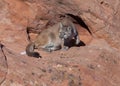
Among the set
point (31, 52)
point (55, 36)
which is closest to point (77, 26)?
point (55, 36)

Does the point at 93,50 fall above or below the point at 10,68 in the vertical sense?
below

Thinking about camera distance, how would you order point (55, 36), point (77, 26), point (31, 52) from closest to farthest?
point (31, 52) → point (55, 36) → point (77, 26)

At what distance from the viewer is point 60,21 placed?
13.3 meters

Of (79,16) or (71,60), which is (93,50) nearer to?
(71,60)

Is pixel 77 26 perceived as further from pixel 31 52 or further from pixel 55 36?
pixel 31 52

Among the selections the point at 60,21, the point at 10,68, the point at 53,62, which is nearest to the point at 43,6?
the point at 60,21

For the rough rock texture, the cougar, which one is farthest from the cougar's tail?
the cougar

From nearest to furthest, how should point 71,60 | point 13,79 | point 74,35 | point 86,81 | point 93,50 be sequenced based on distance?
1. point 13,79
2. point 86,81
3. point 71,60
4. point 93,50
5. point 74,35

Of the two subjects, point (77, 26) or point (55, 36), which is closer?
point (55, 36)

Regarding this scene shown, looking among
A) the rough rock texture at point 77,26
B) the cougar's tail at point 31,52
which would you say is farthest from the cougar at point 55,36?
the cougar's tail at point 31,52

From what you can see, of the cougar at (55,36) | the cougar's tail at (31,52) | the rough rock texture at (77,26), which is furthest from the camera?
the cougar at (55,36)

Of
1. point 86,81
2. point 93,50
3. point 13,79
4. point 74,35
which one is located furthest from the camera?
point 74,35

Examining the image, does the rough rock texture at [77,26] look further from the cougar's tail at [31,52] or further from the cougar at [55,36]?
the cougar at [55,36]

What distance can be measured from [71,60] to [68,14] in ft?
10.6
